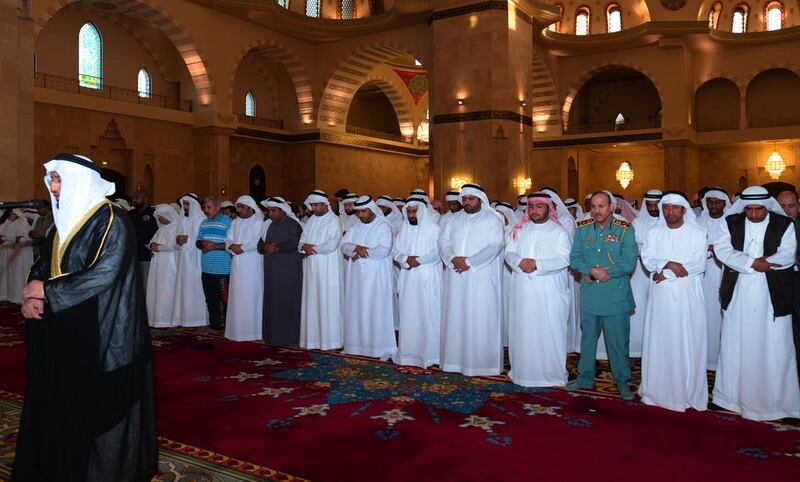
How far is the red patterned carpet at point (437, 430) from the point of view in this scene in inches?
126

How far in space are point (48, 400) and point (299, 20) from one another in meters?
16.5

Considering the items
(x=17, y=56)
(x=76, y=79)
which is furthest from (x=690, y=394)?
(x=76, y=79)

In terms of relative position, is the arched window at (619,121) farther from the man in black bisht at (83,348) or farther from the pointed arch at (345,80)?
the man in black bisht at (83,348)

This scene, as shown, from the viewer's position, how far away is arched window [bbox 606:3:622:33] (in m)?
20.8

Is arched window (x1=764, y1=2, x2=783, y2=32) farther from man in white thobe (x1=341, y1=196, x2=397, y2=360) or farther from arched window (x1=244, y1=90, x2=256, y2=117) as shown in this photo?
man in white thobe (x1=341, y1=196, x2=397, y2=360)

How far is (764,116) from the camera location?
20.7 m

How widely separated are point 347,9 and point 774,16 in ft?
42.7

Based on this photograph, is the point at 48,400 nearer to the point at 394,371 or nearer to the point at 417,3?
the point at 394,371

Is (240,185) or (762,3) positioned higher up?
(762,3)

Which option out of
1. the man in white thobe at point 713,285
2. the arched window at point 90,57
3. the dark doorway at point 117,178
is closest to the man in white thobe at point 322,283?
the man in white thobe at point 713,285

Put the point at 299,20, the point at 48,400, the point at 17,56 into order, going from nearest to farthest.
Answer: the point at 48,400, the point at 17,56, the point at 299,20

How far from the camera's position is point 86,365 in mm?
2537

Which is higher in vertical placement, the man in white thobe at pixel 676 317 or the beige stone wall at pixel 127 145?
the beige stone wall at pixel 127 145

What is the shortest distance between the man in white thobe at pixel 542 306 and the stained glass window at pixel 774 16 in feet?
64.2
